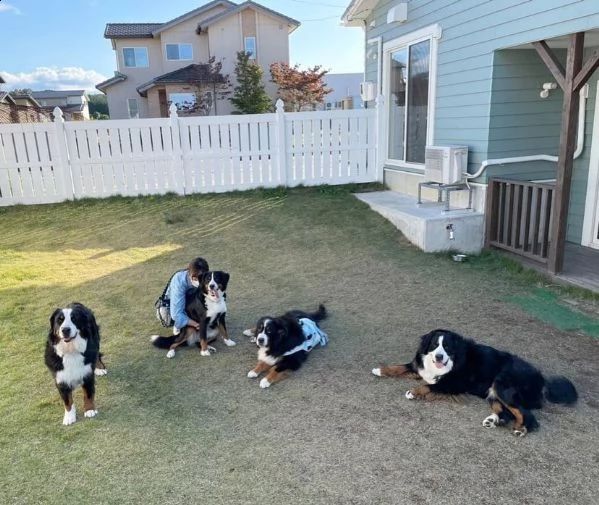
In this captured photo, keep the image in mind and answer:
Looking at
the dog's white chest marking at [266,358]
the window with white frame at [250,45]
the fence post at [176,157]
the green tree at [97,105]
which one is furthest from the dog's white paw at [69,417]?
the green tree at [97,105]

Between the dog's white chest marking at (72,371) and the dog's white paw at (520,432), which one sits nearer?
the dog's white paw at (520,432)

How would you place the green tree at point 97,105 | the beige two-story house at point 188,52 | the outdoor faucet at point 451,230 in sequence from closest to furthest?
the outdoor faucet at point 451,230, the beige two-story house at point 188,52, the green tree at point 97,105

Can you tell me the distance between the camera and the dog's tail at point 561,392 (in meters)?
2.83

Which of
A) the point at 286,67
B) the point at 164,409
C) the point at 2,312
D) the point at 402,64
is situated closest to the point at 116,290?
the point at 2,312

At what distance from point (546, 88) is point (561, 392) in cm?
429

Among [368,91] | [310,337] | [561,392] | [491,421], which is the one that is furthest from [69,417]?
[368,91]

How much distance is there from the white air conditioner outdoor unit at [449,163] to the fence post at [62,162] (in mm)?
6240

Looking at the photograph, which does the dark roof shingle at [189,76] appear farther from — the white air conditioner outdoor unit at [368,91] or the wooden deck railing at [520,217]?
the wooden deck railing at [520,217]

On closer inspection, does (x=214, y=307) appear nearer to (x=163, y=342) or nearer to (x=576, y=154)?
(x=163, y=342)

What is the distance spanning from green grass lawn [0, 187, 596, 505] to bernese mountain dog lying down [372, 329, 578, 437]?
0.13 m

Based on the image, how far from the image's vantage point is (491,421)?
108 inches

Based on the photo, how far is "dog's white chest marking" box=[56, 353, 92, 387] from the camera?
109 inches

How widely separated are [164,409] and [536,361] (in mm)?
2660

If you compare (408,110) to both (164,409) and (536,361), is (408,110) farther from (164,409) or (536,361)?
(164,409)
